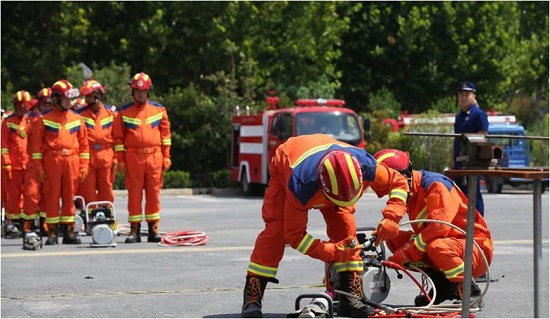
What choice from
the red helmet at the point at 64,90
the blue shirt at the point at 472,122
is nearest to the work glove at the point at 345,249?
the blue shirt at the point at 472,122

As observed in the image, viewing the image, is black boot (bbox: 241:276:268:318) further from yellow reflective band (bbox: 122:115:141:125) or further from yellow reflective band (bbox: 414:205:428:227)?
yellow reflective band (bbox: 122:115:141:125)

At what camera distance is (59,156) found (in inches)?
596

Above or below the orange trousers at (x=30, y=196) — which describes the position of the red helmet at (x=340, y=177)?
above

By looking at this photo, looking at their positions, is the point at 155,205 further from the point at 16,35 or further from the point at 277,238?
the point at 16,35

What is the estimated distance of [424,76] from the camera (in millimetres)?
43719

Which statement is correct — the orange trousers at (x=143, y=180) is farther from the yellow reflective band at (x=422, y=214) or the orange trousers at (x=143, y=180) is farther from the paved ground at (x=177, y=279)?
the yellow reflective band at (x=422, y=214)

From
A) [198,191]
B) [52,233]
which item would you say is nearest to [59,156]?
[52,233]

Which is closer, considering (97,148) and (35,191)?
(35,191)

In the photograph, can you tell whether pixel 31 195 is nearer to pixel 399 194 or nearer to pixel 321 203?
pixel 321 203

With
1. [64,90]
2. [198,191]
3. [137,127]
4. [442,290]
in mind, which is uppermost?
[64,90]

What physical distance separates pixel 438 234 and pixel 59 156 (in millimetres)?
7264

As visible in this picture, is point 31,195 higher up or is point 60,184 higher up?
point 60,184

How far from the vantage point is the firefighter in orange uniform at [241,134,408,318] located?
802 cm

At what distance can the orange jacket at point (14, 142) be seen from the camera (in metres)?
17.2
